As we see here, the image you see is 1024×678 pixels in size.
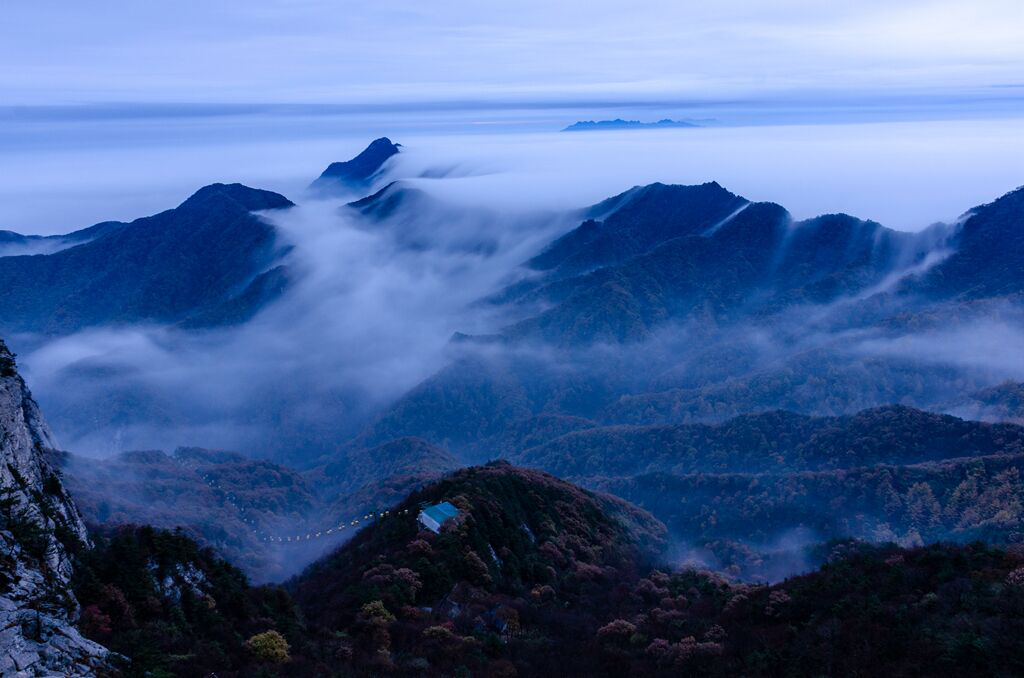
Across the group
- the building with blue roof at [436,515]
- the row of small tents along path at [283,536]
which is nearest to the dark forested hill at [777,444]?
the row of small tents along path at [283,536]

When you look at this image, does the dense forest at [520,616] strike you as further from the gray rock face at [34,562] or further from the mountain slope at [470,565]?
the gray rock face at [34,562]

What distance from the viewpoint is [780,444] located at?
377 feet

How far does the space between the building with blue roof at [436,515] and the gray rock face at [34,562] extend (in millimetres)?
19930

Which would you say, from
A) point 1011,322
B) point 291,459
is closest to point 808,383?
point 1011,322

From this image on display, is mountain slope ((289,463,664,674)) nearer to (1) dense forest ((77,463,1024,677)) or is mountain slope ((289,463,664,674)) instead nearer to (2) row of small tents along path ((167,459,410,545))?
(1) dense forest ((77,463,1024,677))

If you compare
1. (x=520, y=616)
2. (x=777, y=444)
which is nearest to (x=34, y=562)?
(x=520, y=616)

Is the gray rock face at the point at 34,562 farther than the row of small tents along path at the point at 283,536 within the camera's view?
No

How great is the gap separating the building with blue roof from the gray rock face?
65.4ft

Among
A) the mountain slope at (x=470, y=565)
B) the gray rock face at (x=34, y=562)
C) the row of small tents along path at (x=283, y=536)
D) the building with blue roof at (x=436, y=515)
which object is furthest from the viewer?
the row of small tents along path at (x=283, y=536)

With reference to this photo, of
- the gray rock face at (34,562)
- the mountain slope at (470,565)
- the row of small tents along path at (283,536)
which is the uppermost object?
the gray rock face at (34,562)

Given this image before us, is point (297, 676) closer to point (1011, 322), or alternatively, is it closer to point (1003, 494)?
point (1003, 494)

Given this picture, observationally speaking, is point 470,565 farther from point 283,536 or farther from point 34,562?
point 283,536

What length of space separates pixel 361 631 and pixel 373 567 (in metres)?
9.15

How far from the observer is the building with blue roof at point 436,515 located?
4491 cm
